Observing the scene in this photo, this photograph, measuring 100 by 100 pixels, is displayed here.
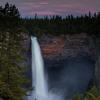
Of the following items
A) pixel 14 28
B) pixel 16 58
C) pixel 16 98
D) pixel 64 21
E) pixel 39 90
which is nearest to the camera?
pixel 16 98

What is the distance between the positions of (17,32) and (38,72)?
25.1 m

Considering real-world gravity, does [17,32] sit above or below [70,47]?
above

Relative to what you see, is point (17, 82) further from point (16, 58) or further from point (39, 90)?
point (39, 90)

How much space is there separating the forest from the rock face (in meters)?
0.73

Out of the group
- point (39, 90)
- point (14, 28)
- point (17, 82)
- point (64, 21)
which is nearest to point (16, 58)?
point (17, 82)

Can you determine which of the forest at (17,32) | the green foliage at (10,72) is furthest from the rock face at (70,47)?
the green foliage at (10,72)

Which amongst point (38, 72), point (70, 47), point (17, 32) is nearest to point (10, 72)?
point (17, 32)

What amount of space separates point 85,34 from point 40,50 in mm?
6159

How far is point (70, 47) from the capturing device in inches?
2398

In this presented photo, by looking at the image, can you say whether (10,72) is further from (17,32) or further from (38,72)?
(38,72)

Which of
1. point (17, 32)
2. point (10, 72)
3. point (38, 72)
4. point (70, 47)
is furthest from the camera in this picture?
point (70, 47)

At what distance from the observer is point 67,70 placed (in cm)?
6306

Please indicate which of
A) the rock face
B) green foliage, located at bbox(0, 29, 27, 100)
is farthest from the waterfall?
green foliage, located at bbox(0, 29, 27, 100)

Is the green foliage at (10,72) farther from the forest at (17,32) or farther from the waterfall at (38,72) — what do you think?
the waterfall at (38,72)
